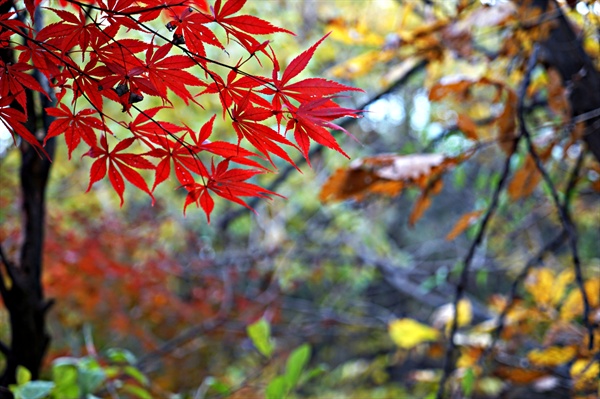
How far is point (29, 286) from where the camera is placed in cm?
78

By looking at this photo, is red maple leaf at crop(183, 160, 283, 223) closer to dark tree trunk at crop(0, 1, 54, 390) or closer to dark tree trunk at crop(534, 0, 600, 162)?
dark tree trunk at crop(0, 1, 54, 390)

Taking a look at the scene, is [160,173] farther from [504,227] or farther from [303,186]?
[303,186]

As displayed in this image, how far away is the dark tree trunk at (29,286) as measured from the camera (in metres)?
0.78

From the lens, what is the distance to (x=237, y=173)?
492 millimetres

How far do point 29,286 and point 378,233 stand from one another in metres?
2.99

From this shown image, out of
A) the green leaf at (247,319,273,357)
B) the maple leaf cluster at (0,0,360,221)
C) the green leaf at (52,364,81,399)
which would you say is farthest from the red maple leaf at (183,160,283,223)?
the green leaf at (247,319,273,357)

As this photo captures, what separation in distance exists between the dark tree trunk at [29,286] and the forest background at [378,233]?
0.07m

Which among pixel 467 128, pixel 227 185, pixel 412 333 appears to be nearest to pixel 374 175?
pixel 467 128

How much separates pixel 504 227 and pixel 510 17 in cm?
126

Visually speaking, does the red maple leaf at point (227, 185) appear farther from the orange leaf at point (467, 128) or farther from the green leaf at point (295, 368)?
the orange leaf at point (467, 128)

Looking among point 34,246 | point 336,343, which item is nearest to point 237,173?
point 34,246

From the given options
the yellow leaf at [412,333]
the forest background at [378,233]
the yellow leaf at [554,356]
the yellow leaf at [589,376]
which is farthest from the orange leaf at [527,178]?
the yellow leaf at [412,333]

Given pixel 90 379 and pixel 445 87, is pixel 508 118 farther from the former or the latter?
pixel 90 379

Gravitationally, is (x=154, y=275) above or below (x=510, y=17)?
below
